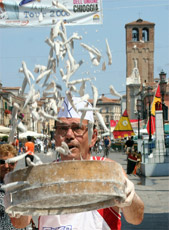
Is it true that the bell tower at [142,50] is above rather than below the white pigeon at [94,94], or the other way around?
above

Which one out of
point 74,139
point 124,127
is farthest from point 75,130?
point 124,127

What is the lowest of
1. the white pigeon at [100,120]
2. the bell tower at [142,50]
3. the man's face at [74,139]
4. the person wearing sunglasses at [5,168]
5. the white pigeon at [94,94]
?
the person wearing sunglasses at [5,168]

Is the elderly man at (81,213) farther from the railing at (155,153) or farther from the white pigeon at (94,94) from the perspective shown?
the railing at (155,153)

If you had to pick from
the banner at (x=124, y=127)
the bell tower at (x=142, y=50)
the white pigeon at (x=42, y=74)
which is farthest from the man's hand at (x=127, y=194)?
the bell tower at (x=142, y=50)

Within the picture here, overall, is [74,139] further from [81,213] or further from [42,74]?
[42,74]

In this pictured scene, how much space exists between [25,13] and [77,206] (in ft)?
9.40

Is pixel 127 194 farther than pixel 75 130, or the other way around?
pixel 75 130

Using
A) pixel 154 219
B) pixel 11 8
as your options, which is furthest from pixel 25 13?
pixel 154 219

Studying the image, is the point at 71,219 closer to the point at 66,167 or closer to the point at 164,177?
the point at 66,167

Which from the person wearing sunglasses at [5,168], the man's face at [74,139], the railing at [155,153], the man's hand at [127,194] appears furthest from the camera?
the railing at [155,153]

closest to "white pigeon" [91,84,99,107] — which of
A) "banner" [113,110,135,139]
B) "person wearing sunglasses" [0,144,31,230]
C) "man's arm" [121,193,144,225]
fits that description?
"man's arm" [121,193,144,225]

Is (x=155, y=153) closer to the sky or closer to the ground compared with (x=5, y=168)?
closer to the ground

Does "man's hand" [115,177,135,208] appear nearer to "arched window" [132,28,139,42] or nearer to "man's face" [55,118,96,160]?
"man's face" [55,118,96,160]

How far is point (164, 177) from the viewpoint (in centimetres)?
1733
